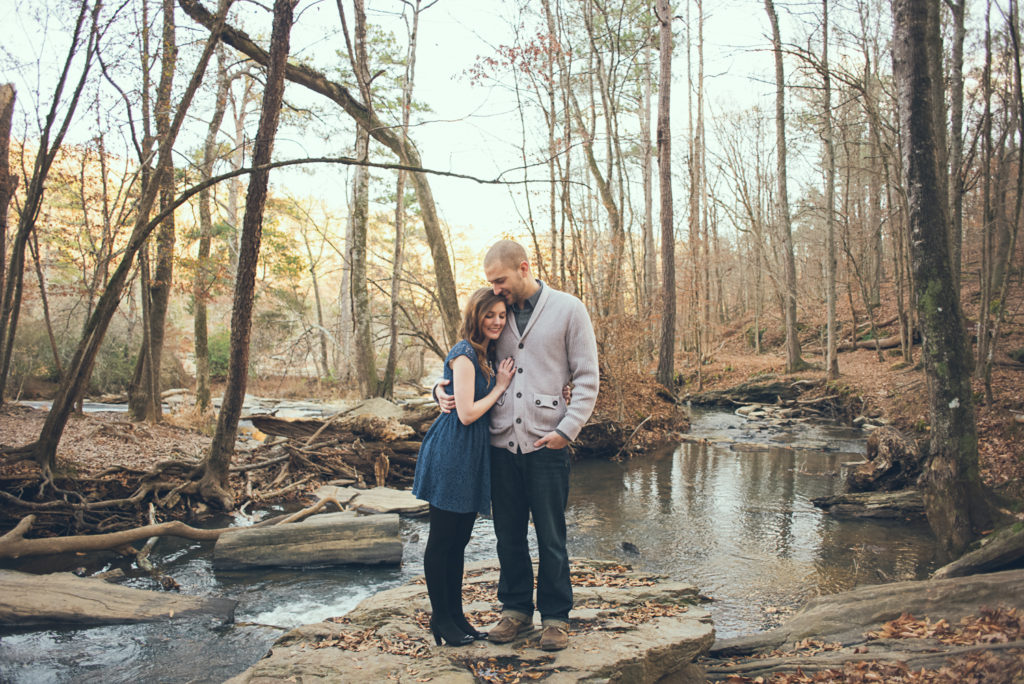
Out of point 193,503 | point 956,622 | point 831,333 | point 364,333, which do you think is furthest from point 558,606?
point 831,333

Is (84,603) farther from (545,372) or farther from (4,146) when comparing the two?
(4,146)

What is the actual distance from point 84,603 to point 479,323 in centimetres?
475

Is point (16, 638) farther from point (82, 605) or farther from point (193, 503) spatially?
point (193, 503)

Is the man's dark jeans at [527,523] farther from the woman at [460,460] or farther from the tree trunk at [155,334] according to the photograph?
the tree trunk at [155,334]

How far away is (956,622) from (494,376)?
3.15 meters

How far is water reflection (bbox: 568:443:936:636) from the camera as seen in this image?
19.5 ft

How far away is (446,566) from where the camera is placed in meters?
3.42

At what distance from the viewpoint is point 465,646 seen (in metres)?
3.40

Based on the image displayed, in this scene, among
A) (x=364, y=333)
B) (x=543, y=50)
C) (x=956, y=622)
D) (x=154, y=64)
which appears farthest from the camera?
(x=364, y=333)

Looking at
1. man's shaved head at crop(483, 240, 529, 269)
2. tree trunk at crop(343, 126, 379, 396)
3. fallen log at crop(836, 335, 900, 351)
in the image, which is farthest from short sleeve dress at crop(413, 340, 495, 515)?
fallen log at crop(836, 335, 900, 351)

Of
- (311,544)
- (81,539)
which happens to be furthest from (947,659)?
(81,539)

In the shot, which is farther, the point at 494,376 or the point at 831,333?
the point at 831,333

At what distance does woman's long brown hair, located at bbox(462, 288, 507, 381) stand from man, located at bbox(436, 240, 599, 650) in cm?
7

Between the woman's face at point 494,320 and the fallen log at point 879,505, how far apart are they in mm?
6746
